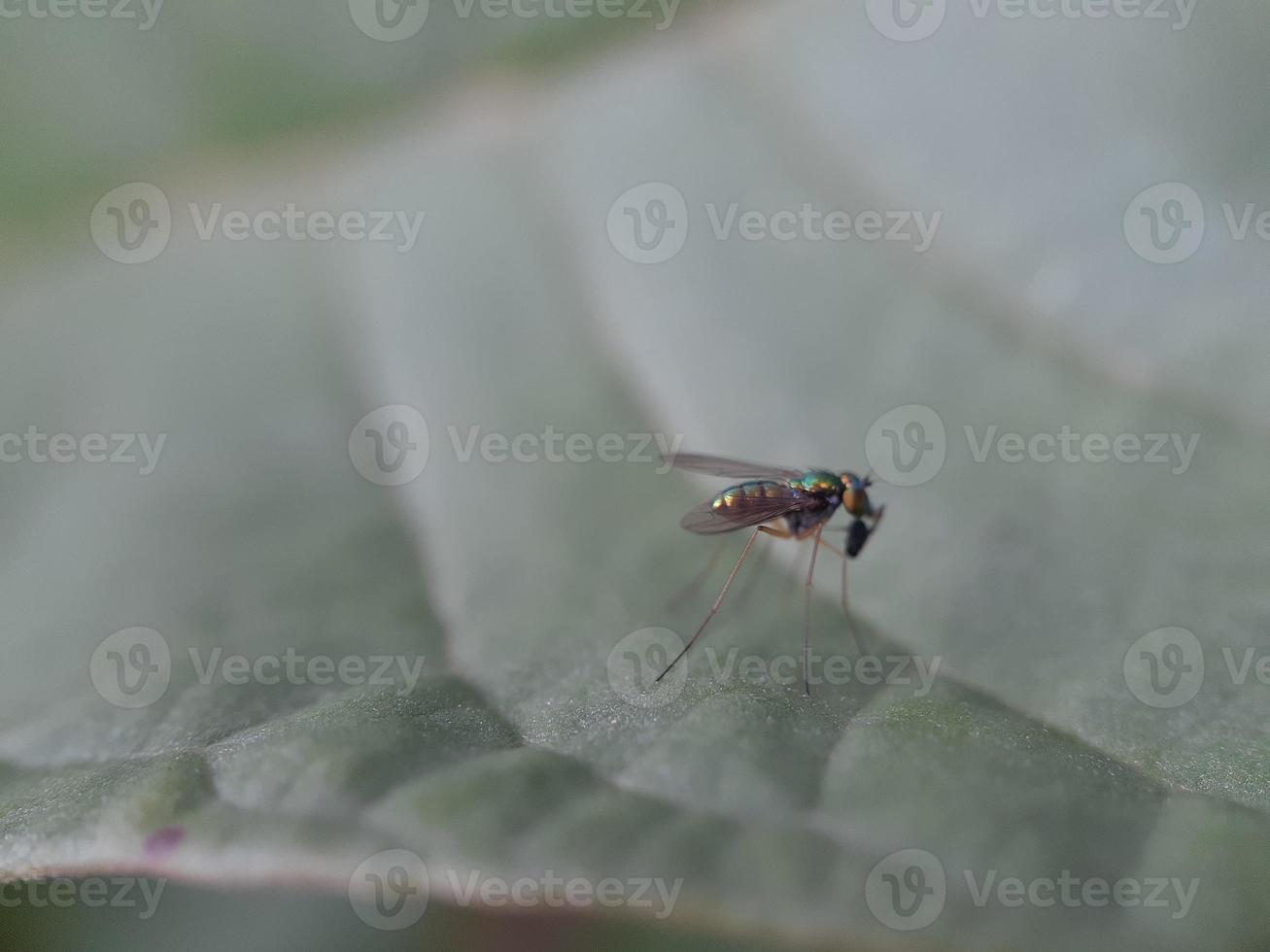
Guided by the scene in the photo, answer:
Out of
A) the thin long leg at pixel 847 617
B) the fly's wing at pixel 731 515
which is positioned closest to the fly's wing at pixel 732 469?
the fly's wing at pixel 731 515

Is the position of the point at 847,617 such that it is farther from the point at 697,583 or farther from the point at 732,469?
the point at 732,469

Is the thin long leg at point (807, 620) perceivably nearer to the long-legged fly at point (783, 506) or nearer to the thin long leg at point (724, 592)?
the long-legged fly at point (783, 506)

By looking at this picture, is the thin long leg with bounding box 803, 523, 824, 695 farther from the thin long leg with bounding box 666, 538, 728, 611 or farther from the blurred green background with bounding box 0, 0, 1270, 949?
the thin long leg with bounding box 666, 538, 728, 611

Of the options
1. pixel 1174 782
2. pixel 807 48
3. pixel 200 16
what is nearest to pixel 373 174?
pixel 200 16

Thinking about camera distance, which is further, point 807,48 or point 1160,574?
point 807,48

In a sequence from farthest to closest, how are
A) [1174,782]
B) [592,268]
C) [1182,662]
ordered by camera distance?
[592,268]
[1182,662]
[1174,782]

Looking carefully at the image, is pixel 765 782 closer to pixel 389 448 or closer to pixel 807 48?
pixel 389 448
